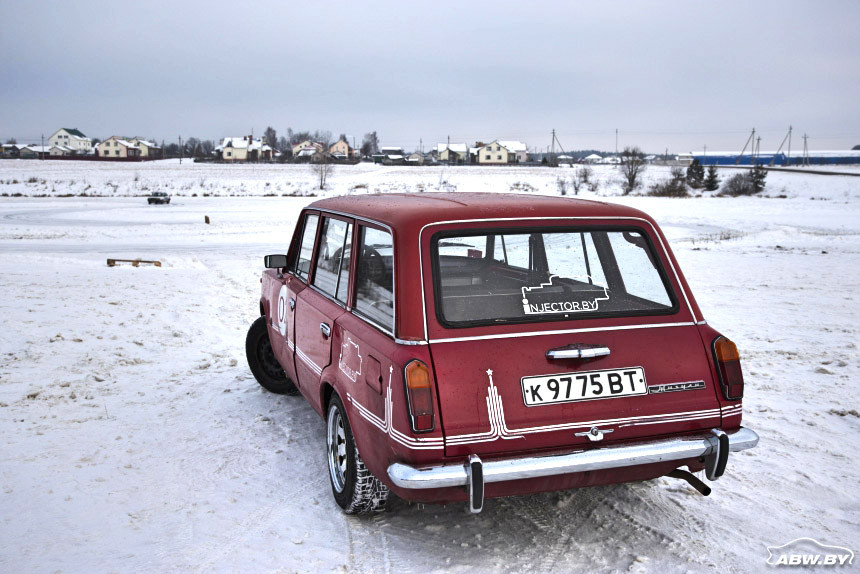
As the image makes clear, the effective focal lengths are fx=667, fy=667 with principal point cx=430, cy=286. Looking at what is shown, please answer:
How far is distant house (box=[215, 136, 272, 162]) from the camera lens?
116 metres

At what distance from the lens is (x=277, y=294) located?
17.4ft

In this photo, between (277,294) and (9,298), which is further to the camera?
(9,298)

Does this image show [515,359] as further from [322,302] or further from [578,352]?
[322,302]

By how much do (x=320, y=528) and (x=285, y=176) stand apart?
231 ft

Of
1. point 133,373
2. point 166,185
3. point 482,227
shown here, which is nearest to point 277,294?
point 133,373

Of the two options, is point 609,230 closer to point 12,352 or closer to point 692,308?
point 692,308

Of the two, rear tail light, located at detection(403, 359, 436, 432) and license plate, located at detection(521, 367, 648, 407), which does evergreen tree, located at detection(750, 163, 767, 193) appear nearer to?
license plate, located at detection(521, 367, 648, 407)

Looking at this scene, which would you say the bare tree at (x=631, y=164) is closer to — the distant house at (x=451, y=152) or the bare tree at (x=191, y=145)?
the distant house at (x=451, y=152)

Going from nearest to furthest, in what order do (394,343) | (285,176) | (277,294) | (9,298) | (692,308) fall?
(394,343) → (692,308) → (277,294) → (9,298) → (285,176)

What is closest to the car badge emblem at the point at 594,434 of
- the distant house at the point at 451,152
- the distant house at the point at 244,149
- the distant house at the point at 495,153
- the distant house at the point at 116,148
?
the distant house at the point at 244,149

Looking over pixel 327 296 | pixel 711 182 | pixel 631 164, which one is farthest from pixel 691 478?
pixel 711 182

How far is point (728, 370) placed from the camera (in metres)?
3.29

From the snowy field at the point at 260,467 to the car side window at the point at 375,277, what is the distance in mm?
1170

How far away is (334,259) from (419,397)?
1.57 m
